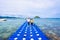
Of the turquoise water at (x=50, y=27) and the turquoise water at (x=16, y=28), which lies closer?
the turquoise water at (x=16, y=28)

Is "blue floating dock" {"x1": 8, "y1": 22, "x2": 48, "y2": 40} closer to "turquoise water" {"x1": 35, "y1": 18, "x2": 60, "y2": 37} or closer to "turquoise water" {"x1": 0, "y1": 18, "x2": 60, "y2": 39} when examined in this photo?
"turquoise water" {"x1": 0, "y1": 18, "x2": 60, "y2": 39}

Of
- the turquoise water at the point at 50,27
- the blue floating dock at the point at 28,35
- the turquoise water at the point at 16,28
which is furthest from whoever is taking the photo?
the turquoise water at the point at 50,27

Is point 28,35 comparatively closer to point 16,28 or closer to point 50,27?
point 16,28

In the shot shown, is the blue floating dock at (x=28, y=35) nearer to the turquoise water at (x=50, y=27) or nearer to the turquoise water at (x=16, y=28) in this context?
the turquoise water at (x=16, y=28)

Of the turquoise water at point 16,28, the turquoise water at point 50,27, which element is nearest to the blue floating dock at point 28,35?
the turquoise water at point 16,28

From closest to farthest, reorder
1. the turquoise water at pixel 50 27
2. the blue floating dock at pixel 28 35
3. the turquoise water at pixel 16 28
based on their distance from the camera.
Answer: the blue floating dock at pixel 28 35
the turquoise water at pixel 16 28
the turquoise water at pixel 50 27

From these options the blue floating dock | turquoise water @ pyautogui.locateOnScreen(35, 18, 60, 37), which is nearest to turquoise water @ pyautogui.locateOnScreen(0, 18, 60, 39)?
turquoise water @ pyautogui.locateOnScreen(35, 18, 60, 37)

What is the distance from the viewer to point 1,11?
371 centimetres

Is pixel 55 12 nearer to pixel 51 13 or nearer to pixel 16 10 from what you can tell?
pixel 51 13

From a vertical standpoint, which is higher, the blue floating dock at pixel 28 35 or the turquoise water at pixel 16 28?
the blue floating dock at pixel 28 35

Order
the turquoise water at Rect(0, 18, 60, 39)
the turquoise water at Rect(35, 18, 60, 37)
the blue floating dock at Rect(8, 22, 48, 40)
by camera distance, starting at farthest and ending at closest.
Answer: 1. the turquoise water at Rect(35, 18, 60, 37)
2. the turquoise water at Rect(0, 18, 60, 39)
3. the blue floating dock at Rect(8, 22, 48, 40)

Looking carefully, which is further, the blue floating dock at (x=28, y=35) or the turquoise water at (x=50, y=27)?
the turquoise water at (x=50, y=27)

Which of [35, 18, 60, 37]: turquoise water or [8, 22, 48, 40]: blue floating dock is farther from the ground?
[8, 22, 48, 40]: blue floating dock

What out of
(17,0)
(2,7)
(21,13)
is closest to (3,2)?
(2,7)
